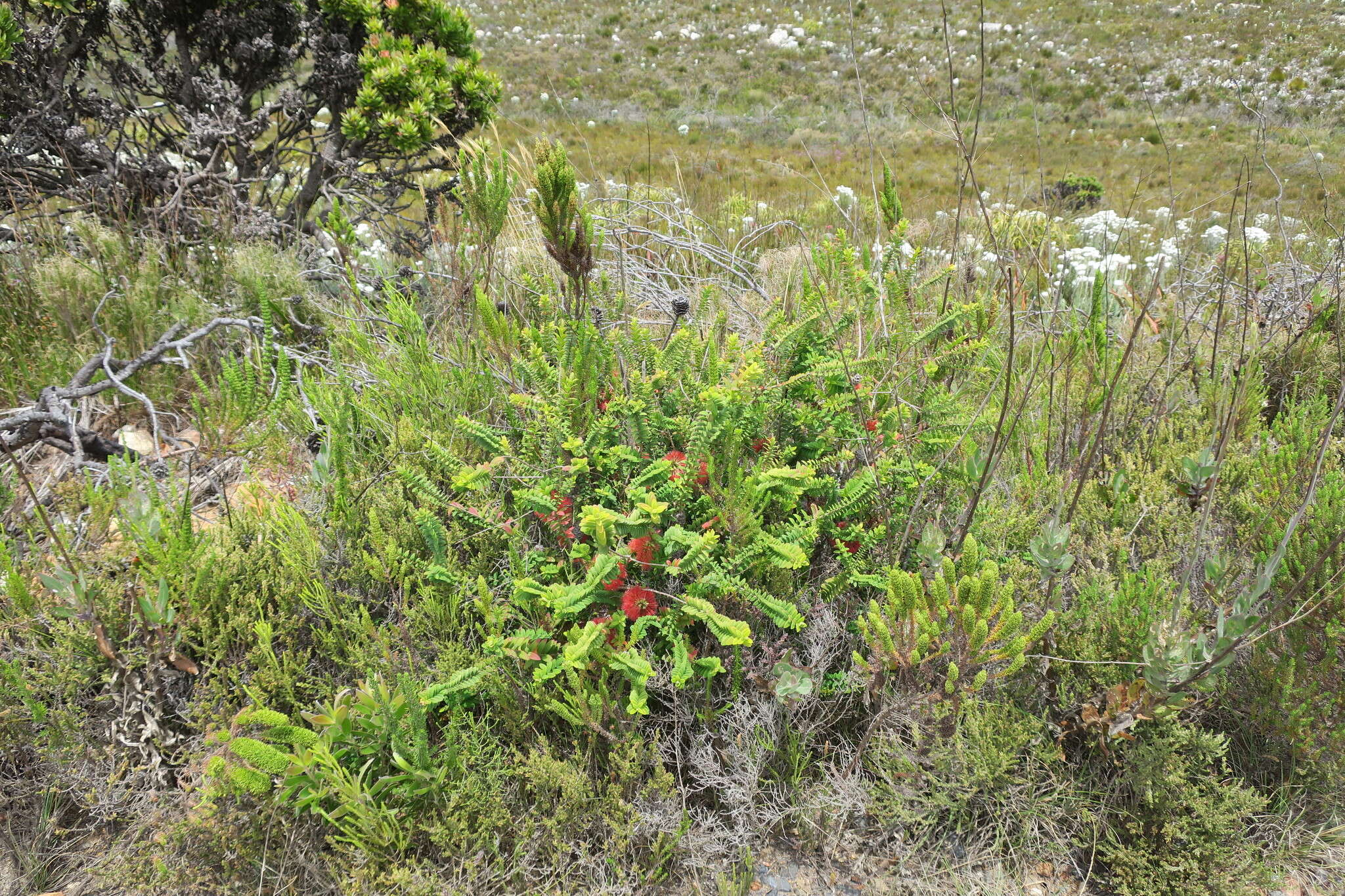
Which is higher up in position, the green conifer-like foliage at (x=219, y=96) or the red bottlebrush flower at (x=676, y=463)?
the green conifer-like foliage at (x=219, y=96)

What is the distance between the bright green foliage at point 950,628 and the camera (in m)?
1.40

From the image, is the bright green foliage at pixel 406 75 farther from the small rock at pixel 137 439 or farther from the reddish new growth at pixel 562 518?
the reddish new growth at pixel 562 518

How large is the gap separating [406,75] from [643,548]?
12.0 ft

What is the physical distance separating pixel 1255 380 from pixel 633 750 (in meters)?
2.69

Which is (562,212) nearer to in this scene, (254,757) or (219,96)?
(254,757)

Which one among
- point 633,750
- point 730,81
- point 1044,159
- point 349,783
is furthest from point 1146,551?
point 730,81

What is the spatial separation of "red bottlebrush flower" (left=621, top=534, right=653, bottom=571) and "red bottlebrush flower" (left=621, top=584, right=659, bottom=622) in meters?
0.06

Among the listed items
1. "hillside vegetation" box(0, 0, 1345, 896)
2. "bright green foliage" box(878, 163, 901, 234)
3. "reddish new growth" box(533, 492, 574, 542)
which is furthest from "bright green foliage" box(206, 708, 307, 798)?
"bright green foliage" box(878, 163, 901, 234)

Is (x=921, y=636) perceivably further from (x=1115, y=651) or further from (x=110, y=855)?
(x=110, y=855)

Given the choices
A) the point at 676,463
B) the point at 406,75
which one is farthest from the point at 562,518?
the point at 406,75

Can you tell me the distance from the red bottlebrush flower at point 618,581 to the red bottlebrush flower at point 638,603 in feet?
0.08

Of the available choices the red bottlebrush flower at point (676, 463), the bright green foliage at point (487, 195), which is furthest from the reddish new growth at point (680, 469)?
the bright green foliage at point (487, 195)

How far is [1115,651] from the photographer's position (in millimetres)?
1651

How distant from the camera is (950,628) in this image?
154 centimetres
